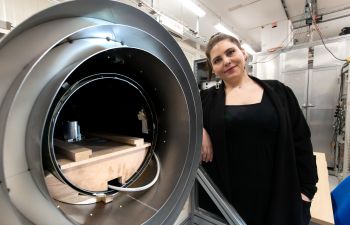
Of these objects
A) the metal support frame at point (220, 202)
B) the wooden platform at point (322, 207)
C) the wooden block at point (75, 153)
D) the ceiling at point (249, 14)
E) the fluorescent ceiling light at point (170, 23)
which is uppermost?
the ceiling at point (249, 14)

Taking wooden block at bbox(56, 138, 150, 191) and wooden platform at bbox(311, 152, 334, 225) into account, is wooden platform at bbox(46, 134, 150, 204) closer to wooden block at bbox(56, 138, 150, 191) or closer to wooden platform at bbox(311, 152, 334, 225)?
wooden block at bbox(56, 138, 150, 191)

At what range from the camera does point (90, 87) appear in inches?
31.8

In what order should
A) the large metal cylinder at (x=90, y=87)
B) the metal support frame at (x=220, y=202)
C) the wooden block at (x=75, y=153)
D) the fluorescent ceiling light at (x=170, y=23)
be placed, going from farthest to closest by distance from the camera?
the fluorescent ceiling light at (x=170, y=23) < the metal support frame at (x=220, y=202) < the wooden block at (x=75, y=153) < the large metal cylinder at (x=90, y=87)

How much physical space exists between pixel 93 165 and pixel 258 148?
77 cm

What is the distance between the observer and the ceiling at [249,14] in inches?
134

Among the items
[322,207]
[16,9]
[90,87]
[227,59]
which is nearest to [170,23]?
[16,9]

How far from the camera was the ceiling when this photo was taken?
341 centimetres

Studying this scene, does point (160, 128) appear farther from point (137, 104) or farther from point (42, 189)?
point (42, 189)

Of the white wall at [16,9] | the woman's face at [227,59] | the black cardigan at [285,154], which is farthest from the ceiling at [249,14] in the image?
the black cardigan at [285,154]

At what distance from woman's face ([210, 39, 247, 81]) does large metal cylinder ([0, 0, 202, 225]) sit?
1.38 feet

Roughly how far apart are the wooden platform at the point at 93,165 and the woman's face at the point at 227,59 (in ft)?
1.87

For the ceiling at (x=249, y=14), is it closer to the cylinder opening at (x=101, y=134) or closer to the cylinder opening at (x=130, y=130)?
the cylinder opening at (x=101, y=134)

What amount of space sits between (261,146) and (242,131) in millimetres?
117

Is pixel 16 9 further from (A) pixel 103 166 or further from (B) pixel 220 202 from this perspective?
(B) pixel 220 202
